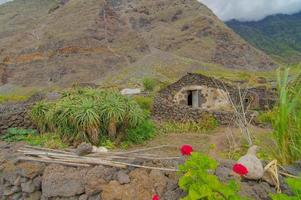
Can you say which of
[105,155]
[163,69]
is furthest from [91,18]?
[105,155]

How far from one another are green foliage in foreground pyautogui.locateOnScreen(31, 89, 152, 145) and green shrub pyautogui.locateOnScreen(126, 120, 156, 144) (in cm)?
12

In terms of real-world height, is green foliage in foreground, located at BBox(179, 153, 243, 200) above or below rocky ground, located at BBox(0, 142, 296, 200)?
above

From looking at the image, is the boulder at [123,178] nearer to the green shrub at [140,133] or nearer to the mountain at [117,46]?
the green shrub at [140,133]

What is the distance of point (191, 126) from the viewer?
600 inches

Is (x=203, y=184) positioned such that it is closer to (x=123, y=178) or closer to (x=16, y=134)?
(x=123, y=178)

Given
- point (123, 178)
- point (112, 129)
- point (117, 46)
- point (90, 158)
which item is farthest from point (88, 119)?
point (117, 46)

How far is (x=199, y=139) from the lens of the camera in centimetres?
1305

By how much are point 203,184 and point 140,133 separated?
851 centimetres

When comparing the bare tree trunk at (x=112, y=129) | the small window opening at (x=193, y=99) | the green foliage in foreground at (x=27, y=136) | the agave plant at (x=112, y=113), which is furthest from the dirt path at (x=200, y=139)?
the small window opening at (x=193, y=99)

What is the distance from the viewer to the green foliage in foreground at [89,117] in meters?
10.9

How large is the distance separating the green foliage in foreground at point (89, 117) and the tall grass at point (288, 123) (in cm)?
664

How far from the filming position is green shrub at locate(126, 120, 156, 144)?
39.7 feet

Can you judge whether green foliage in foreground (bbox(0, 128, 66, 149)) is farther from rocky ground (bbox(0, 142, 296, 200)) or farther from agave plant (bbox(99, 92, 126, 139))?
rocky ground (bbox(0, 142, 296, 200))

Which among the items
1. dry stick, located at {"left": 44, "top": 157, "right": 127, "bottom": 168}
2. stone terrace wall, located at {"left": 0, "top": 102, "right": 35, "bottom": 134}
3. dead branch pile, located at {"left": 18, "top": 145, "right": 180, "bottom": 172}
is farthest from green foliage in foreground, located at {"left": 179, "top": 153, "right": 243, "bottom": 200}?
stone terrace wall, located at {"left": 0, "top": 102, "right": 35, "bottom": 134}
